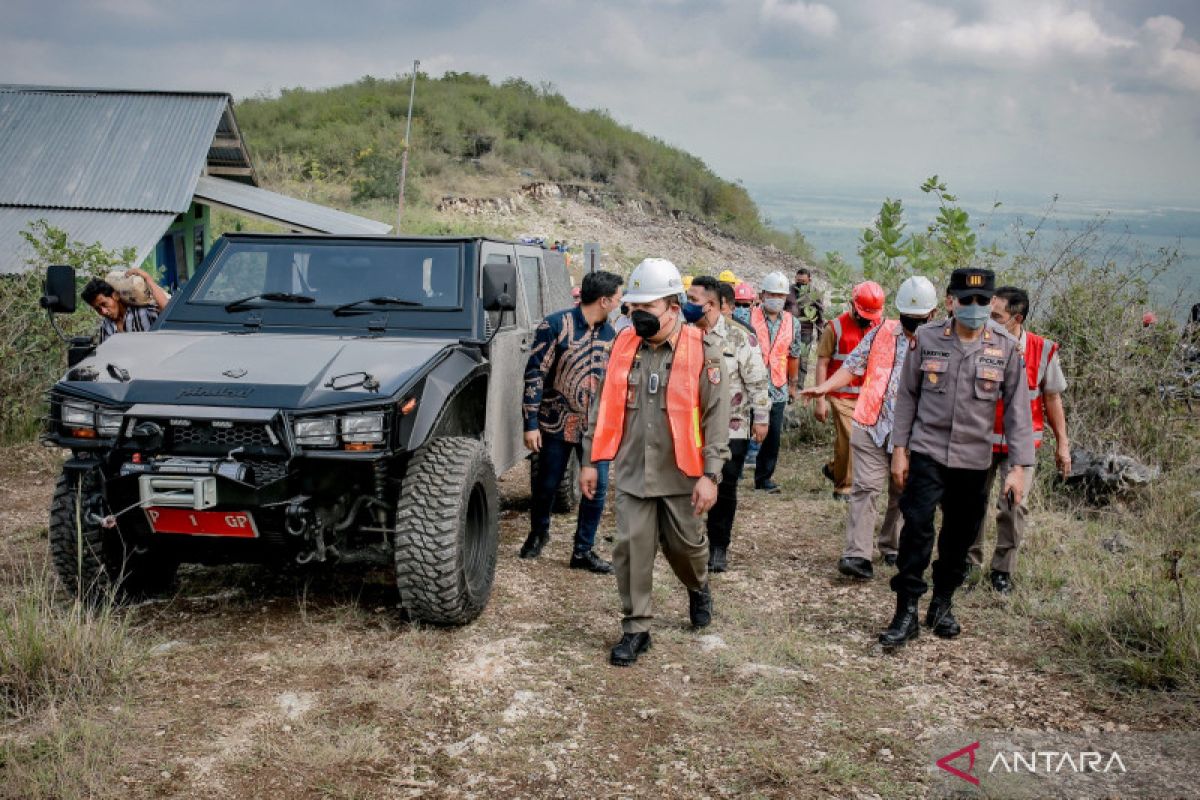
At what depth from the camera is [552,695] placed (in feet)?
13.4

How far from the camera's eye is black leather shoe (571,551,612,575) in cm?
588

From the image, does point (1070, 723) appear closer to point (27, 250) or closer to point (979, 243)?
point (979, 243)

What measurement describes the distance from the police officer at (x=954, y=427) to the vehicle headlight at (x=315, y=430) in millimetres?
2601

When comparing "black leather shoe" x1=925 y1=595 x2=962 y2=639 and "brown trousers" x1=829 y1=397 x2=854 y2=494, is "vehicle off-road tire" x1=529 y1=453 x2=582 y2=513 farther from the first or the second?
"black leather shoe" x1=925 y1=595 x2=962 y2=639

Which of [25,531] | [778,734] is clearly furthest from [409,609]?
[25,531]

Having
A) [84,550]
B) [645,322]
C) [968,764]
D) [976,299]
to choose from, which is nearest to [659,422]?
[645,322]

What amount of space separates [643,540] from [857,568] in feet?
6.58

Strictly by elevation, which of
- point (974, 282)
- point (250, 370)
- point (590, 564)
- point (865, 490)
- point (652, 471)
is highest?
point (974, 282)

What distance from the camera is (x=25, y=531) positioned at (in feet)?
20.6

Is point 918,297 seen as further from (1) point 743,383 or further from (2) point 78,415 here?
(2) point 78,415

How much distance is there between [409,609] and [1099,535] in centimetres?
466

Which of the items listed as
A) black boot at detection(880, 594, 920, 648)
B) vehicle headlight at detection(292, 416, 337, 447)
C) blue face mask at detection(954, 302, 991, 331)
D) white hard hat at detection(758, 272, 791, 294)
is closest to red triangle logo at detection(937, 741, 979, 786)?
black boot at detection(880, 594, 920, 648)

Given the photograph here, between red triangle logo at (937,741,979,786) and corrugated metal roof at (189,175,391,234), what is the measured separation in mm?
11806

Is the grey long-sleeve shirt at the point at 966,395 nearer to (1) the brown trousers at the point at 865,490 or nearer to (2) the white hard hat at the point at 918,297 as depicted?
(2) the white hard hat at the point at 918,297
